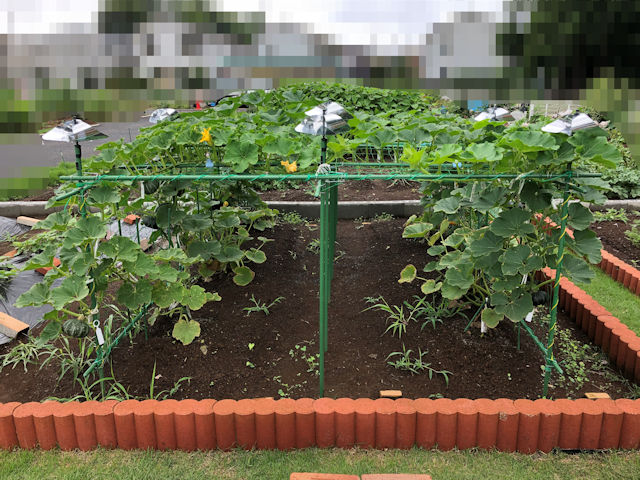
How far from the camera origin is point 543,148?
2500 mm

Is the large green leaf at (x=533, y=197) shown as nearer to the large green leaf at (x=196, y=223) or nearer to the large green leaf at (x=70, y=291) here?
the large green leaf at (x=196, y=223)

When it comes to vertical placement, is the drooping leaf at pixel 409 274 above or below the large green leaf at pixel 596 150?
below

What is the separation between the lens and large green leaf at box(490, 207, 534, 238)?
9.01 ft

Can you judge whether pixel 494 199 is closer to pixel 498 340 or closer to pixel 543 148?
pixel 543 148

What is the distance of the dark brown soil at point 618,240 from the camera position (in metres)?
5.39

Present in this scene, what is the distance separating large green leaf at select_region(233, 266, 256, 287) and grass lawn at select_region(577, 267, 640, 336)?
9.18ft

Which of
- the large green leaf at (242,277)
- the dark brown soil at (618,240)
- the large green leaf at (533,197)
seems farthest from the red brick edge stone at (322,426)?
the dark brown soil at (618,240)

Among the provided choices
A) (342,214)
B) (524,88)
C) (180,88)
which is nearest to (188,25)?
(180,88)

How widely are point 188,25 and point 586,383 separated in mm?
7082

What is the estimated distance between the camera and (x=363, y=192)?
763cm

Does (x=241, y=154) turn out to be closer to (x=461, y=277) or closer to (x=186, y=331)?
(x=186, y=331)

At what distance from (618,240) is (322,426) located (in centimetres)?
468

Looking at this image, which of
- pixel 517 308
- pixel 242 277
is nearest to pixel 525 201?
pixel 517 308

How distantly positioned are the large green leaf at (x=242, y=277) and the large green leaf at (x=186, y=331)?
2.70ft
